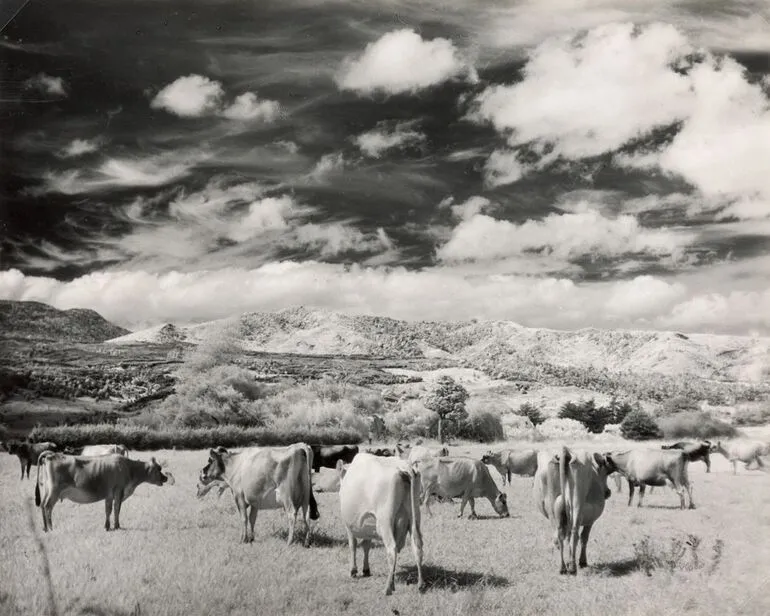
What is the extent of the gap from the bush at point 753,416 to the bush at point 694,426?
0.18m

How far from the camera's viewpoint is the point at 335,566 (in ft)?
23.9

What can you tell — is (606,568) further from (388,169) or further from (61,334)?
(61,334)

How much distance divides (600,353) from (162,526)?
20.1 feet

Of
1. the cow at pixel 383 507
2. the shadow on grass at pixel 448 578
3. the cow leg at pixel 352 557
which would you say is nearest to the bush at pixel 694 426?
the shadow on grass at pixel 448 578

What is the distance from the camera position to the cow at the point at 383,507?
6.62 metres

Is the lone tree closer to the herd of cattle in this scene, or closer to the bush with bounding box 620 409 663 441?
the herd of cattle

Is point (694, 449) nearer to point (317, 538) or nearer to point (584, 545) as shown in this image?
point (584, 545)

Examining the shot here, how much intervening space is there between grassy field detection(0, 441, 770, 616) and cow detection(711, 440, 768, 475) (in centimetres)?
62

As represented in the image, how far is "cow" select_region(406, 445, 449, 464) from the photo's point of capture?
30.8 ft

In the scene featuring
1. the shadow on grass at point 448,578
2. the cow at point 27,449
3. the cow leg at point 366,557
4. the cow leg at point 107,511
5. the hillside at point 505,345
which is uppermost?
the hillside at point 505,345

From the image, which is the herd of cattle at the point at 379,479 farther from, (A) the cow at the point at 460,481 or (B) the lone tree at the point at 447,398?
(B) the lone tree at the point at 447,398

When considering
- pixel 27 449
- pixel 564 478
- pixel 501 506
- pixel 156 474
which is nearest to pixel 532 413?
pixel 501 506

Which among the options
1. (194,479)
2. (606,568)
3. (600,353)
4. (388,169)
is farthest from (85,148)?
(606,568)

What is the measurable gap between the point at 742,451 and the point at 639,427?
1.67 m
